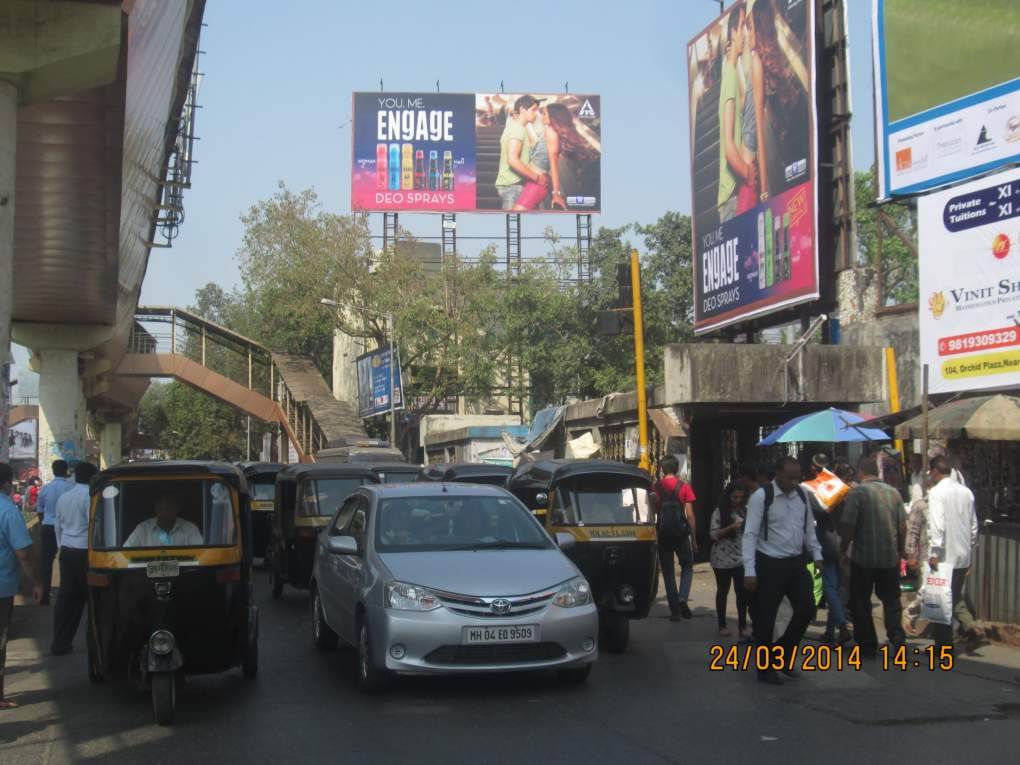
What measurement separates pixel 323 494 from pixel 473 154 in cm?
4315

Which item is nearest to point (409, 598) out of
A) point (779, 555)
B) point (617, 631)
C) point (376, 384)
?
point (779, 555)

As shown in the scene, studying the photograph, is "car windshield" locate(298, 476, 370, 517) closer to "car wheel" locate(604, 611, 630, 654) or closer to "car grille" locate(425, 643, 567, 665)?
"car wheel" locate(604, 611, 630, 654)

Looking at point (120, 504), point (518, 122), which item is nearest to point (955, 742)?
point (120, 504)

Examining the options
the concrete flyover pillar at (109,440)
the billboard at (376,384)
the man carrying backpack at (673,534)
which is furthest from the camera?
the concrete flyover pillar at (109,440)

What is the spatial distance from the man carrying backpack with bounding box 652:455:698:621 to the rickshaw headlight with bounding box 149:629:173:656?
679 cm

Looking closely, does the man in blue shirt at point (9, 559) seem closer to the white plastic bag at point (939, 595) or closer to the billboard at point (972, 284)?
the white plastic bag at point (939, 595)

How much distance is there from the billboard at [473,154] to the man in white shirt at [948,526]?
47044mm

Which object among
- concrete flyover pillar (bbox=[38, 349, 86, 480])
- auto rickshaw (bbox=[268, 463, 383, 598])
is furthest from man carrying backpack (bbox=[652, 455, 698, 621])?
concrete flyover pillar (bbox=[38, 349, 86, 480])

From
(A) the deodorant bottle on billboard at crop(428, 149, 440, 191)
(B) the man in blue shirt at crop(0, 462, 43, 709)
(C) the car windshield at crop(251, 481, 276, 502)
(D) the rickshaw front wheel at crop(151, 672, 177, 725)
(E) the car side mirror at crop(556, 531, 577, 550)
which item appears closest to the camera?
(D) the rickshaw front wheel at crop(151, 672, 177, 725)

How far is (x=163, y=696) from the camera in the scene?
803cm

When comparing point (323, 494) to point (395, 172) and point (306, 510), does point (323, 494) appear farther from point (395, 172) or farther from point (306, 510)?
point (395, 172)

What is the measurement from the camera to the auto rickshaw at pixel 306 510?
1568cm

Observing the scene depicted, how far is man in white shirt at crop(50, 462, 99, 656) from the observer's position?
443 inches

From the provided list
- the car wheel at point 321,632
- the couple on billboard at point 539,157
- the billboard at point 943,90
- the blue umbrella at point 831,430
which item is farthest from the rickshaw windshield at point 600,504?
the couple on billboard at point 539,157
